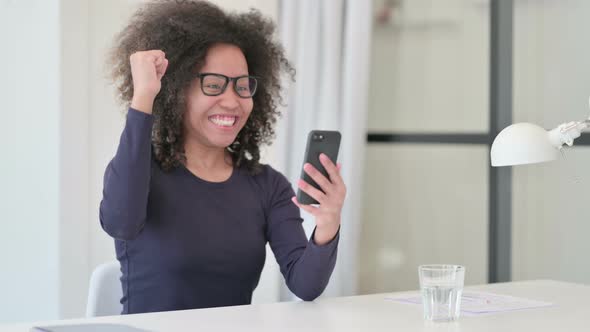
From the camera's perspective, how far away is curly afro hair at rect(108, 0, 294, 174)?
229 cm

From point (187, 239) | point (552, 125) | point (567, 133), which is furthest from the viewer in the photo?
point (552, 125)

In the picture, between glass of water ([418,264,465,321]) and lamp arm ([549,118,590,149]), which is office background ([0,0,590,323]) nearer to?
lamp arm ([549,118,590,149])

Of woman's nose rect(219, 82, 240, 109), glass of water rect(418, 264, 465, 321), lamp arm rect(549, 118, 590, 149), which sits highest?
woman's nose rect(219, 82, 240, 109)

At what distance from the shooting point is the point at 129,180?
78.0 inches

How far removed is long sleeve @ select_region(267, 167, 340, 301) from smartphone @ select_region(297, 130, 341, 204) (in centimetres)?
17

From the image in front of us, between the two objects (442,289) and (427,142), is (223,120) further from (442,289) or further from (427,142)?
(427,142)

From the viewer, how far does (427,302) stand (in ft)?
5.70

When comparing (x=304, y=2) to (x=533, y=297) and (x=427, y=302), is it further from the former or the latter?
(x=427, y=302)

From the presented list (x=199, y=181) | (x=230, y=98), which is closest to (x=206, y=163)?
(x=199, y=181)

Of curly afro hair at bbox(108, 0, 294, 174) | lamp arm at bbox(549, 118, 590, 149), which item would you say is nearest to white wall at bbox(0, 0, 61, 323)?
curly afro hair at bbox(108, 0, 294, 174)

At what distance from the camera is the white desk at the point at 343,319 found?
1.64 meters

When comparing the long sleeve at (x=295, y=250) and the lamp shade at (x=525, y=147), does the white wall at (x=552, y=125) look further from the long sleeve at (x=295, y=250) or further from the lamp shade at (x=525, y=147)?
the lamp shade at (x=525, y=147)

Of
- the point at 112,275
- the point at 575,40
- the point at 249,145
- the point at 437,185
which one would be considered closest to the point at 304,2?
the point at 437,185

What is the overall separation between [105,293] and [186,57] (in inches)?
24.6
